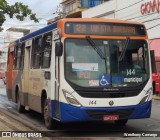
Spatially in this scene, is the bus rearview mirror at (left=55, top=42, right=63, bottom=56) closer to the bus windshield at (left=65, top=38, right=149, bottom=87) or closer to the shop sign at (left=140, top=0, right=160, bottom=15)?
the bus windshield at (left=65, top=38, right=149, bottom=87)

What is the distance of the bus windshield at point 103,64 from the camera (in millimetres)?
10148

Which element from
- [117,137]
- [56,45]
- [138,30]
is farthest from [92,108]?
[138,30]

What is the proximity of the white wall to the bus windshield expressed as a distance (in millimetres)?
21172

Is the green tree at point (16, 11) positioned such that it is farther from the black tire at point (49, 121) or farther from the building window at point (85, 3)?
the building window at point (85, 3)

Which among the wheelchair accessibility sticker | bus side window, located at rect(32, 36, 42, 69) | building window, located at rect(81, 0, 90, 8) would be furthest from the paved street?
building window, located at rect(81, 0, 90, 8)

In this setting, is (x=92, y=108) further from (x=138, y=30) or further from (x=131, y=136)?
(x=138, y=30)

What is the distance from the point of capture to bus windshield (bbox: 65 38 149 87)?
10.1 m

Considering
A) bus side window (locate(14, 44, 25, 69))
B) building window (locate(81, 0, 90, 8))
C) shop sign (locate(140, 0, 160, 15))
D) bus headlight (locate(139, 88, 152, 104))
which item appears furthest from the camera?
building window (locate(81, 0, 90, 8))

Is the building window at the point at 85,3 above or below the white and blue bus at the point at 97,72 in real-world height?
above

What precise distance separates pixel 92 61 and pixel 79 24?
973 mm

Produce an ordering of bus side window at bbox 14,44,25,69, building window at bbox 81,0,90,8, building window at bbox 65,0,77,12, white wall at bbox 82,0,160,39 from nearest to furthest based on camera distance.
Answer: bus side window at bbox 14,44,25,69, white wall at bbox 82,0,160,39, building window at bbox 81,0,90,8, building window at bbox 65,0,77,12

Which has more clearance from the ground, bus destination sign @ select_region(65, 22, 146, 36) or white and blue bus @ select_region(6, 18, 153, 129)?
bus destination sign @ select_region(65, 22, 146, 36)

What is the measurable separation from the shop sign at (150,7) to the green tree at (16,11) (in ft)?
61.9

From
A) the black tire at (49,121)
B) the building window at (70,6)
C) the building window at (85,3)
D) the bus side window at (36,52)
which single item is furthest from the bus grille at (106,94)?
the building window at (70,6)
